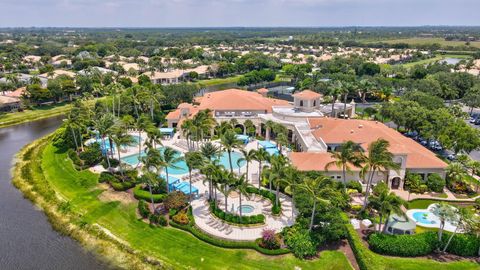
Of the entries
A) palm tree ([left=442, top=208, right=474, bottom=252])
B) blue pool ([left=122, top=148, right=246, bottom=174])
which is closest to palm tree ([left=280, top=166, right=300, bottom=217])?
palm tree ([left=442, top=208, right=474, bottom=252])

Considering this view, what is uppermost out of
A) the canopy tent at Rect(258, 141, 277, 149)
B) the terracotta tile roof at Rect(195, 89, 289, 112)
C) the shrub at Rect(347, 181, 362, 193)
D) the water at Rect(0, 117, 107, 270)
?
the terracotta tile roof at Rect(195, 89, 289, 112)

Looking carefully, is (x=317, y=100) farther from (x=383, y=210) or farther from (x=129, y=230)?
(x=129, y=230)

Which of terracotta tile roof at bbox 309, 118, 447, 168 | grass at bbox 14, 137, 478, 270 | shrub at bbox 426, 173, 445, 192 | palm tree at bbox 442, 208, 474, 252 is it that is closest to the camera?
palm tree at bbox 442, 208, 474, 252

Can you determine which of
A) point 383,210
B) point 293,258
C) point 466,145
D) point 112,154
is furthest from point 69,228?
point 466,145

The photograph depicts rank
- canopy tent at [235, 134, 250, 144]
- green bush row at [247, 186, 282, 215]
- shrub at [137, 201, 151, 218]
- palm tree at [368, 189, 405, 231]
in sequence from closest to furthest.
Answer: palm tree at [368, 189, 405, 231] → green bush row at [247, 186, 282, 215] → shrub at [137, 201, 151, 218] → canopy tent at [235, 134, 250, 144]

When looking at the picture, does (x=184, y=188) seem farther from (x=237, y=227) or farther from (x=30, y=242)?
(x=30, y=242)

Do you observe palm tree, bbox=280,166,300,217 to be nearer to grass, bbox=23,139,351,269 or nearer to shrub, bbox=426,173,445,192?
grass, bbox=23,139,351,269

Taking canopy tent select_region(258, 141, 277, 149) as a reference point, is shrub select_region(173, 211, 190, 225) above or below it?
below
